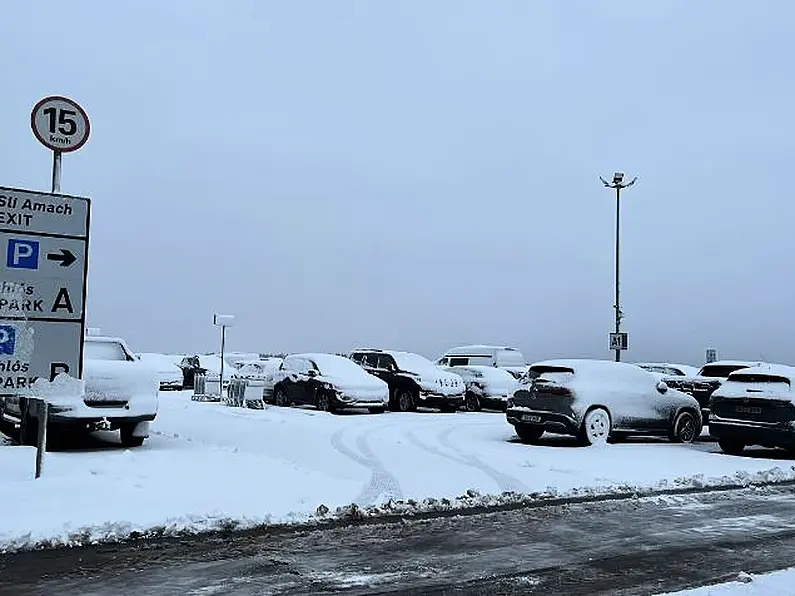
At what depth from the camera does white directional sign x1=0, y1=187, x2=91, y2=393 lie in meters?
8.70

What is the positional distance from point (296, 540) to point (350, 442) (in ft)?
22.7

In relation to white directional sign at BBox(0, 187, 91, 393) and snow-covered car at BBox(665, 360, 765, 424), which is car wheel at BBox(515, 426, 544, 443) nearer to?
snow-covered car at BBox(665, 360, 765, 424)

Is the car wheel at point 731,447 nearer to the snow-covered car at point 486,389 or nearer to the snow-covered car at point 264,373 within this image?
the snow-covered car at point 486,389

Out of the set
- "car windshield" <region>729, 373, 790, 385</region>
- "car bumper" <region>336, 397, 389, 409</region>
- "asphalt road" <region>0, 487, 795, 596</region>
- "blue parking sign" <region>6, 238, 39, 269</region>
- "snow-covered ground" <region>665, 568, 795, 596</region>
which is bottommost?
"asphalt road" <region>0, 487, 795, 596</region>

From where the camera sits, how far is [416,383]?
897 inches

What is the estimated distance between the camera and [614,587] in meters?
5.95

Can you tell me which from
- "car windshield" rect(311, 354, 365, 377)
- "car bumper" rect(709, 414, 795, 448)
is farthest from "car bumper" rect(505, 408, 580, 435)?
"car windshield" rect(311, 354, 365, 377)

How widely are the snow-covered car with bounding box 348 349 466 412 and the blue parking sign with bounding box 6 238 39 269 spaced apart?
14.8 meters

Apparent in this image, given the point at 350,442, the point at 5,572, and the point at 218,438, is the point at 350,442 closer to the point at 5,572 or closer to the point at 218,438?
the point at 218,438

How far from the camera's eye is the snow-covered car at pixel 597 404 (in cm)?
1475

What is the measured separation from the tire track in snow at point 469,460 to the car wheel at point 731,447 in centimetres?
480

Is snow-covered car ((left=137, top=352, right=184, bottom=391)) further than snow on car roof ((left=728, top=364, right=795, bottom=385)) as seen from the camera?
Yes

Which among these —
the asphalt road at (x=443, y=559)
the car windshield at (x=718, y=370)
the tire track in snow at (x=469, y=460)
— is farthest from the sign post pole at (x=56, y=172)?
the car windshield at (x=718, y=370)

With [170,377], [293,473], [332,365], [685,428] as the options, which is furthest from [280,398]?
[293,473]
